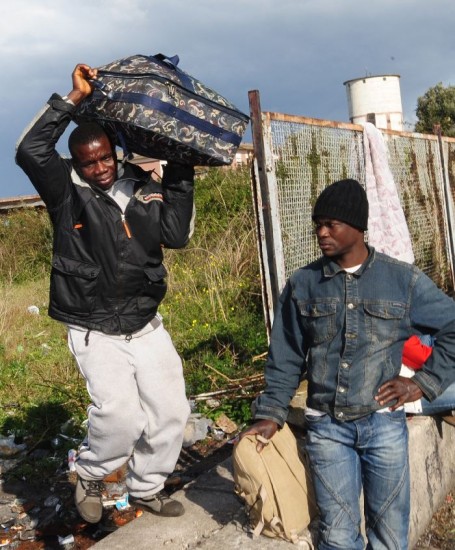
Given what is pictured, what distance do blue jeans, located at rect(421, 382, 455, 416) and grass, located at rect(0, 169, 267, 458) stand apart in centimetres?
204

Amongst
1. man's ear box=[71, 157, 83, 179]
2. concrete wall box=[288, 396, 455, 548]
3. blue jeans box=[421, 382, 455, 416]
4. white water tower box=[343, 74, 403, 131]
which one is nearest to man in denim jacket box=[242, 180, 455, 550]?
concrete wall box=[288, 396, 455, 548]

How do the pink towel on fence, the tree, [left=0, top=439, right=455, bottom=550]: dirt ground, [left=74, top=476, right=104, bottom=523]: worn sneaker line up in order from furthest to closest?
the tree, the pink towel on fence, [left=0, top=439, right=455, bottom=550]: dirt ground, [left=74, top=476, right=104, bottom=523]: worn sneaker

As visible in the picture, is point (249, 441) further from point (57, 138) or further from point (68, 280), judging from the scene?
point (57, 138)

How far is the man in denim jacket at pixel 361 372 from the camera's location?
9.87 ft

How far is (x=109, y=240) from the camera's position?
355 centimetres

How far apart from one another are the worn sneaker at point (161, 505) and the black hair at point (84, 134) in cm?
177

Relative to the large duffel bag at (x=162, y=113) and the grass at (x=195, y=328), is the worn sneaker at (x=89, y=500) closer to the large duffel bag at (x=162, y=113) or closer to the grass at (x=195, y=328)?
the large duffel bag at (x=162, y=113)

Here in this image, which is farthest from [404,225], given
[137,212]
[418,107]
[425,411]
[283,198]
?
[418,107]

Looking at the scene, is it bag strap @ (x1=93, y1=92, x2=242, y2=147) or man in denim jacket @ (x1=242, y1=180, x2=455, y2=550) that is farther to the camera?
bag strap @ (x1=93, y1=92, x2=242, y2=147)

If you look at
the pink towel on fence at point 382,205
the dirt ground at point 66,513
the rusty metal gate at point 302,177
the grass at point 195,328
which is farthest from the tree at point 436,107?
the dirt ground at point 66,513

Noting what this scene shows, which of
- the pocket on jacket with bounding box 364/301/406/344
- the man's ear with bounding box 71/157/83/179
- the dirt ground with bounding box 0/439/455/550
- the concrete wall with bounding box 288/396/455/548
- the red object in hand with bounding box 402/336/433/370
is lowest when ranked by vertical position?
the dirt ground with bounding box 0/439/455/550

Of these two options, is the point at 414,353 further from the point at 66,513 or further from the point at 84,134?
the point at 66,513

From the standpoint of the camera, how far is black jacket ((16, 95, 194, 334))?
11.6 feet

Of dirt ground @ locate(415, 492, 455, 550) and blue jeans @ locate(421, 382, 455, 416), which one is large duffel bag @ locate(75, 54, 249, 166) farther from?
dirt ground @ locate(415, 492, 455, 550)
